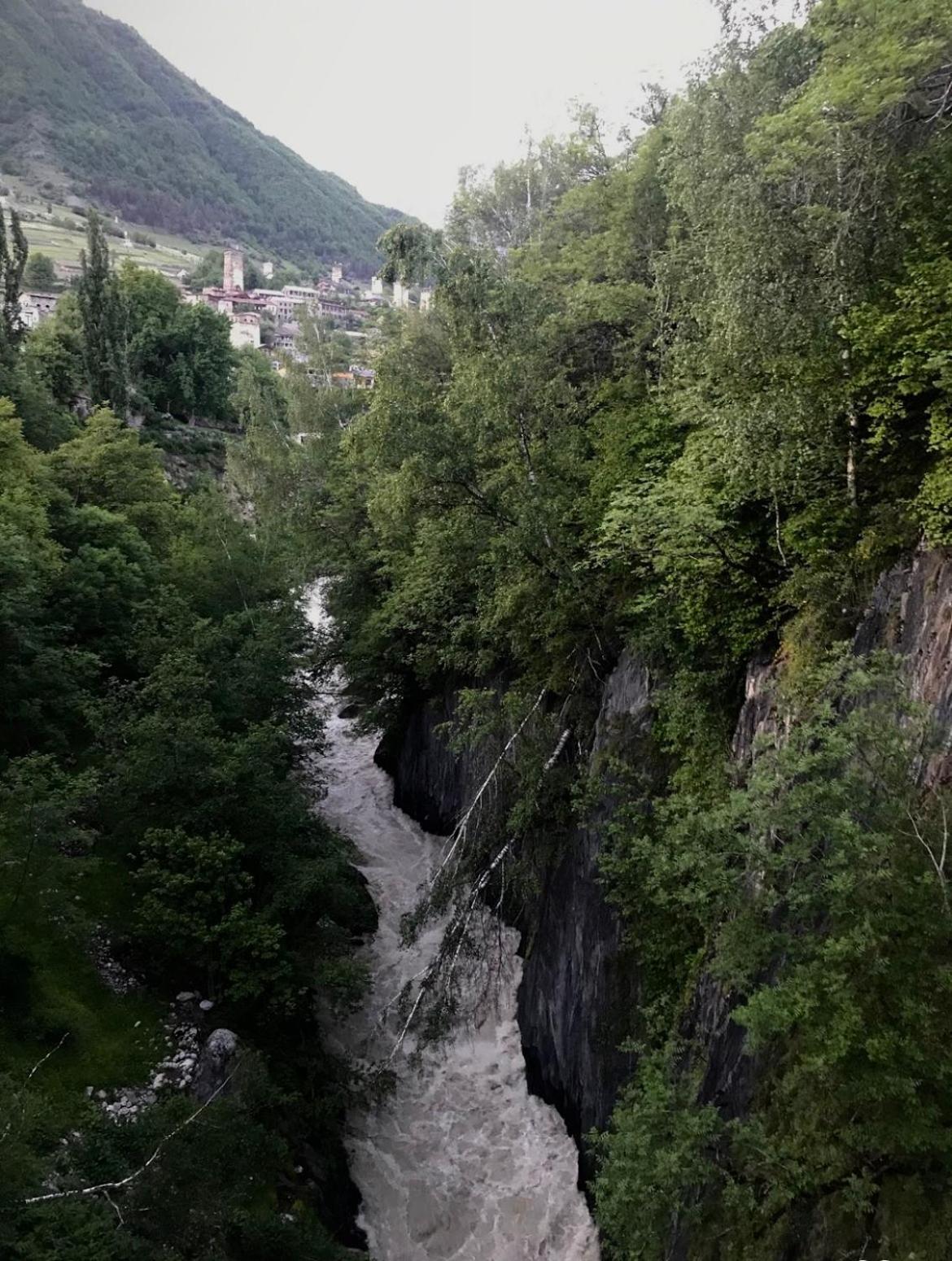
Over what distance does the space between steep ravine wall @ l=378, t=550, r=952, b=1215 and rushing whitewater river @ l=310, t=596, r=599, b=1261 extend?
1.78 ft

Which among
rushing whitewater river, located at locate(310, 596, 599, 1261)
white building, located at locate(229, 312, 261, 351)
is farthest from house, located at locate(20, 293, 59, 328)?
rushing whitewater river, located at locate(310, 596, 599, 1261)

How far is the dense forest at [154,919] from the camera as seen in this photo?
8070mm

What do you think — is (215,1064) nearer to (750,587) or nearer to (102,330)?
(750,587)

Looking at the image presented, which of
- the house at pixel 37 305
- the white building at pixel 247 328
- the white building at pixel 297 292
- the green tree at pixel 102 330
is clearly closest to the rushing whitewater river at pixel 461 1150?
the green tree at pixel 102 330

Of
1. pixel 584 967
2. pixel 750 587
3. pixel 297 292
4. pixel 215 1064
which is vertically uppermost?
pixel 297 292

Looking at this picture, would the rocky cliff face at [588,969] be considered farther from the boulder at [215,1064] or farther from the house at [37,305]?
the house at [37,305]

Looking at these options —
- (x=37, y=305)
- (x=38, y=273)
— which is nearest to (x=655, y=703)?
(x=37, y=305)

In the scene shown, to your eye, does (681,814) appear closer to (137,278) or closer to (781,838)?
(781,838)

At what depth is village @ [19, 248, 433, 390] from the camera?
3109cm

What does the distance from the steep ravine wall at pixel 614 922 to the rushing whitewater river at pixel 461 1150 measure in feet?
1.78

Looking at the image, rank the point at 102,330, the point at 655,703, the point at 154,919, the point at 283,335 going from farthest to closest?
1. the point at 283,335
2. the point at 102,330
3. the point at 154,919
4. the point at 655,703

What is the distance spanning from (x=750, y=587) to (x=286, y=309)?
147881 mm

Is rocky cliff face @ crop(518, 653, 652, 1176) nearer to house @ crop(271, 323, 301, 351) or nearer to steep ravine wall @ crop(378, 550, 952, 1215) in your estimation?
steep ravine wall @ crop(378, 550, 952, 1215)

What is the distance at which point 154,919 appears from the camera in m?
11.9
